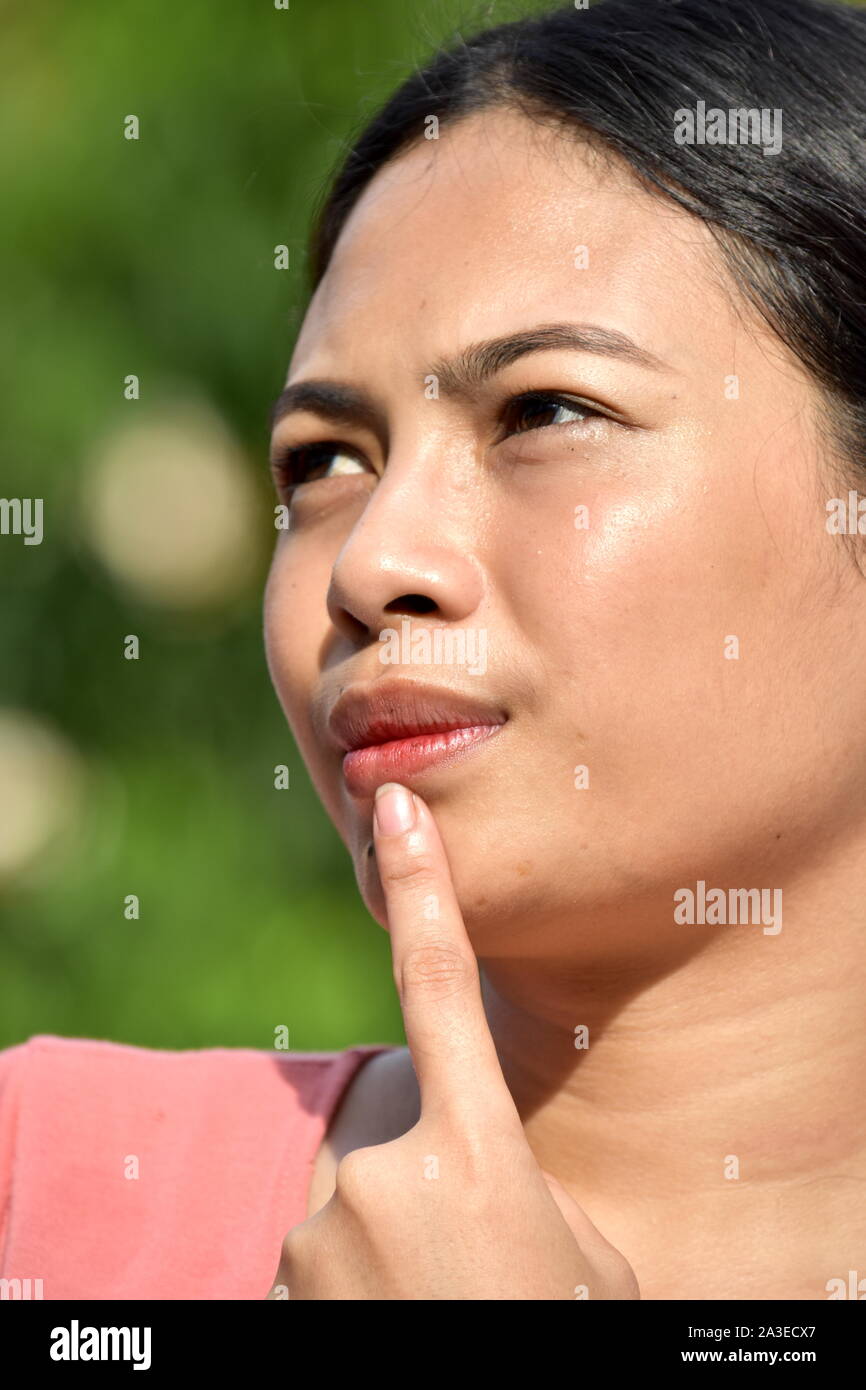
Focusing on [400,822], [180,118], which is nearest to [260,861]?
[180,118]

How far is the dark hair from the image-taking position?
188 cm

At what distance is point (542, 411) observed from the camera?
6.00 feet

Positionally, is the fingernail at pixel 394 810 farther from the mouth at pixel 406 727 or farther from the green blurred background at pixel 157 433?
the green blurred background at pixel 157 433

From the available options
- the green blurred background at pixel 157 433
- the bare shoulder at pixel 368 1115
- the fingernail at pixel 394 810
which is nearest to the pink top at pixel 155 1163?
the bare shoulder at pixel 368 1115

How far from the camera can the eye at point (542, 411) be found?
5.88ft

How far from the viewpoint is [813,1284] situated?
72.3 inches

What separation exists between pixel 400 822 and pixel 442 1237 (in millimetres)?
457

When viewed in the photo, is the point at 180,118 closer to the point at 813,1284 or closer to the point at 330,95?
the point at 330,95

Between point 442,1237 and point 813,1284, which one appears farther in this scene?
point 813,1284

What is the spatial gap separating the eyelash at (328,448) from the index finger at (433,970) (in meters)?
0.48

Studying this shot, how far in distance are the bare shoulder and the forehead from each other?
979 mm

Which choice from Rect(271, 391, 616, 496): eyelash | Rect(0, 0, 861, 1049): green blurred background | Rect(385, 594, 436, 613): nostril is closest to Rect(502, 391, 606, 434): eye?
Rect(271, 391, 616, 496): eyelash

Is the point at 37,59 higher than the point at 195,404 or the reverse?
higher
